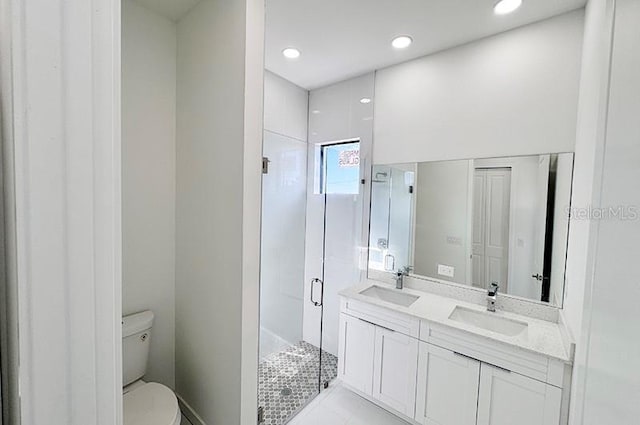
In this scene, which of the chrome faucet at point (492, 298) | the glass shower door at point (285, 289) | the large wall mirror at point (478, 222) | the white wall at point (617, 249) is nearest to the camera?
the white wall at point (617, 249)

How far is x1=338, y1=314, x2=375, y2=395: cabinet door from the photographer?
216 centimetres

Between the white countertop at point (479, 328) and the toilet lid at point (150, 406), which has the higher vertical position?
the white countertop at point (479, 328)

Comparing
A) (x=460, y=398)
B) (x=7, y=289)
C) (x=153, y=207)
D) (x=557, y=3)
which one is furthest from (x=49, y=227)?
(x=557, y=3)

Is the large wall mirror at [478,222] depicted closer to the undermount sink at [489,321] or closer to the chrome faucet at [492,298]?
the chrome faucet at [492,298]

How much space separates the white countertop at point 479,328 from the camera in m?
1.53

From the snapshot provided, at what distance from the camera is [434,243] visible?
2.37m

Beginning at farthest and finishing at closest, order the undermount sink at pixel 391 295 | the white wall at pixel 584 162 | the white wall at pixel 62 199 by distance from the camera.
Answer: the undermount sink at pixel 391 295 → the white wall at pixel 584 162 → the white wall at pixel 62 199

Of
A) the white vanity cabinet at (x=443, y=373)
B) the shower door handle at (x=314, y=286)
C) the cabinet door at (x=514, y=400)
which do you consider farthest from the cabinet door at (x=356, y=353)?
the cabinet door at (x=514, y=400)

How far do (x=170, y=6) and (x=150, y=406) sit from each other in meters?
2.38

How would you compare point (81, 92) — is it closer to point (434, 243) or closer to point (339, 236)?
point (434, 243)

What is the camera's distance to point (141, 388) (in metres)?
1.63

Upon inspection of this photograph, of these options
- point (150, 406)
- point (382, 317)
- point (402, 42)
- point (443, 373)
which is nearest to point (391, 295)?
point (382, 317)

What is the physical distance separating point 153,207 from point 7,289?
1662 mm

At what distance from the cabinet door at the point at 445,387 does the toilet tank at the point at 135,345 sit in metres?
1.82
